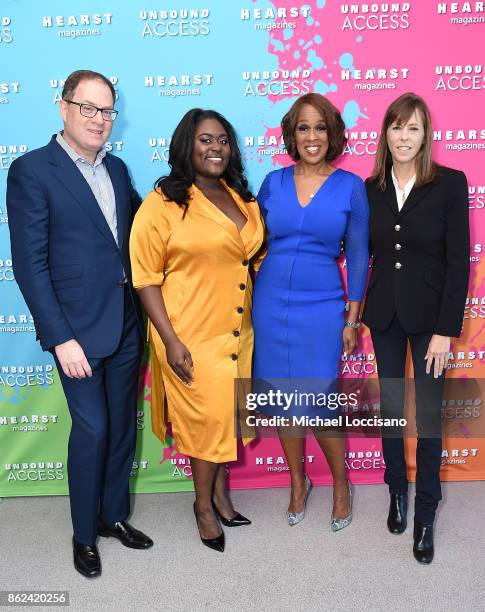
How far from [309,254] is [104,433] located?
1.12 meters

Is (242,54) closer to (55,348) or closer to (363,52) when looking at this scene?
(363,52)

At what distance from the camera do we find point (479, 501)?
9.38 feet

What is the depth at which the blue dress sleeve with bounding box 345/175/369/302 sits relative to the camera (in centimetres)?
238

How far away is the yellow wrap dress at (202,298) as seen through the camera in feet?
7.32

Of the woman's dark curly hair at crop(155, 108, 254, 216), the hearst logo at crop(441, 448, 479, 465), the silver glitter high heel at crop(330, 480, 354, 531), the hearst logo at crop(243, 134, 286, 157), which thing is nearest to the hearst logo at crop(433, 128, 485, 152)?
the hearst logo at crop(243, 134, 286, 157)

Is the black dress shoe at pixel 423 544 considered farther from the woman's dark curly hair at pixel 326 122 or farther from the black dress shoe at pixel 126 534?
the woman's dark curly hair at pixel 326 122

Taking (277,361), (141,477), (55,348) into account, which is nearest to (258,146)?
(277,361)

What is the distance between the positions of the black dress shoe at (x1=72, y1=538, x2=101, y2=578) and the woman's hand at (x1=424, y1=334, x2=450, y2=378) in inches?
61.7

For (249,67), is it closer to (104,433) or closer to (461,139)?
(461,139)

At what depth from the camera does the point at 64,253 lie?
2205 millimetres

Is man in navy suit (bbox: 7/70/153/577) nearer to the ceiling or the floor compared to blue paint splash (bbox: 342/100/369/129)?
nearer to the floor

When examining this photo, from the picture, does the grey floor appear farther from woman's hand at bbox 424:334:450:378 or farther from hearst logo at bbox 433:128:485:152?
hearst logo at bbox 433:128:485:152

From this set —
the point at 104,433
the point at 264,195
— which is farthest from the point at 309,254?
the point at 104,433

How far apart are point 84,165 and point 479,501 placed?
2.42 metres
